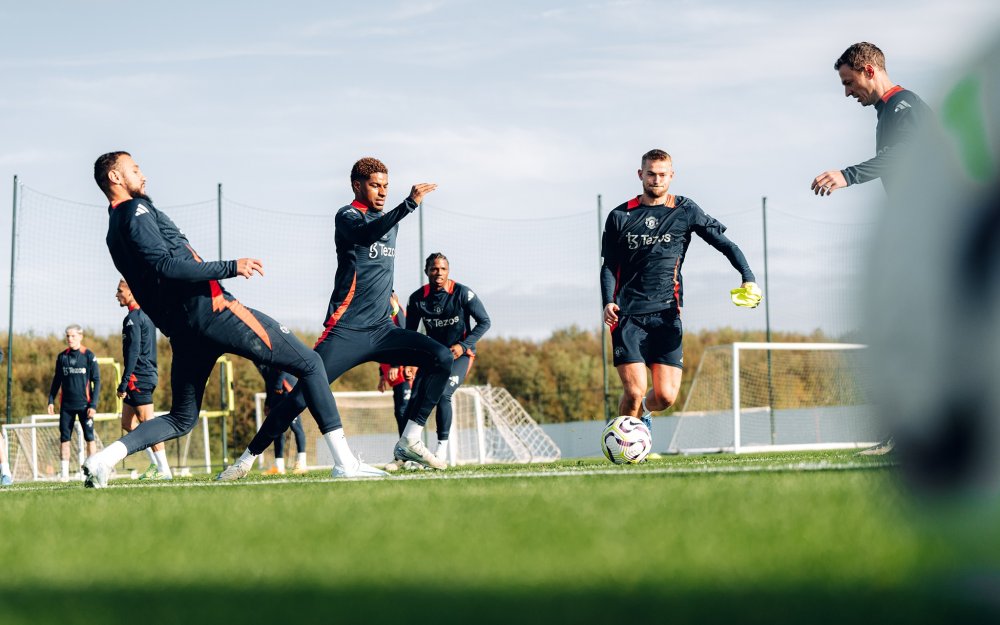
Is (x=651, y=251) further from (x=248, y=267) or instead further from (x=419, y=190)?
(x=248, y=267)

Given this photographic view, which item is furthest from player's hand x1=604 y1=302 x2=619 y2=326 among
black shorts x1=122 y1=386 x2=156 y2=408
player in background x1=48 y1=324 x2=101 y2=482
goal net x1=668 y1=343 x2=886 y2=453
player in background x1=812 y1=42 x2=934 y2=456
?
player in background x1=48 y1=324 x2=101 y2=482

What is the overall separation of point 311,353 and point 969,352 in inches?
228

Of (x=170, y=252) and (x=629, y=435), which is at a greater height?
(x=170, y=252)

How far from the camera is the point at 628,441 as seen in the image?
27.0 feet

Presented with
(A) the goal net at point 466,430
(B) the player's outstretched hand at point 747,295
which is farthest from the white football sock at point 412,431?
(A) the goal net at point 466,430

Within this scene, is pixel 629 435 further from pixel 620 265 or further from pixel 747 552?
pixel 747 552

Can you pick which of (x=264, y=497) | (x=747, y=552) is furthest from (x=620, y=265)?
(x=747, y=552)

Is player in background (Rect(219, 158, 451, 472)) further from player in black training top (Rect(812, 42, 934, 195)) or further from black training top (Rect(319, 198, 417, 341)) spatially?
player in black training top (Rect(812, 42, 934, 195))

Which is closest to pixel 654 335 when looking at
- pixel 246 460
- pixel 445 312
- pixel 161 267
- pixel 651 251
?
pixel 651 251

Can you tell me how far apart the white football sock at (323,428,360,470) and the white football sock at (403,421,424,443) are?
1.08 meters

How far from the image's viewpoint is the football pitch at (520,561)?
1897 mm

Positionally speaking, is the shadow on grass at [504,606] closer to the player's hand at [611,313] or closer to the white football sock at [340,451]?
the white football sock at [340,451]

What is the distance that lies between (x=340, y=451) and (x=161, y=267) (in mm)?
1583

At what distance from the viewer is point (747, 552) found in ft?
8.09
